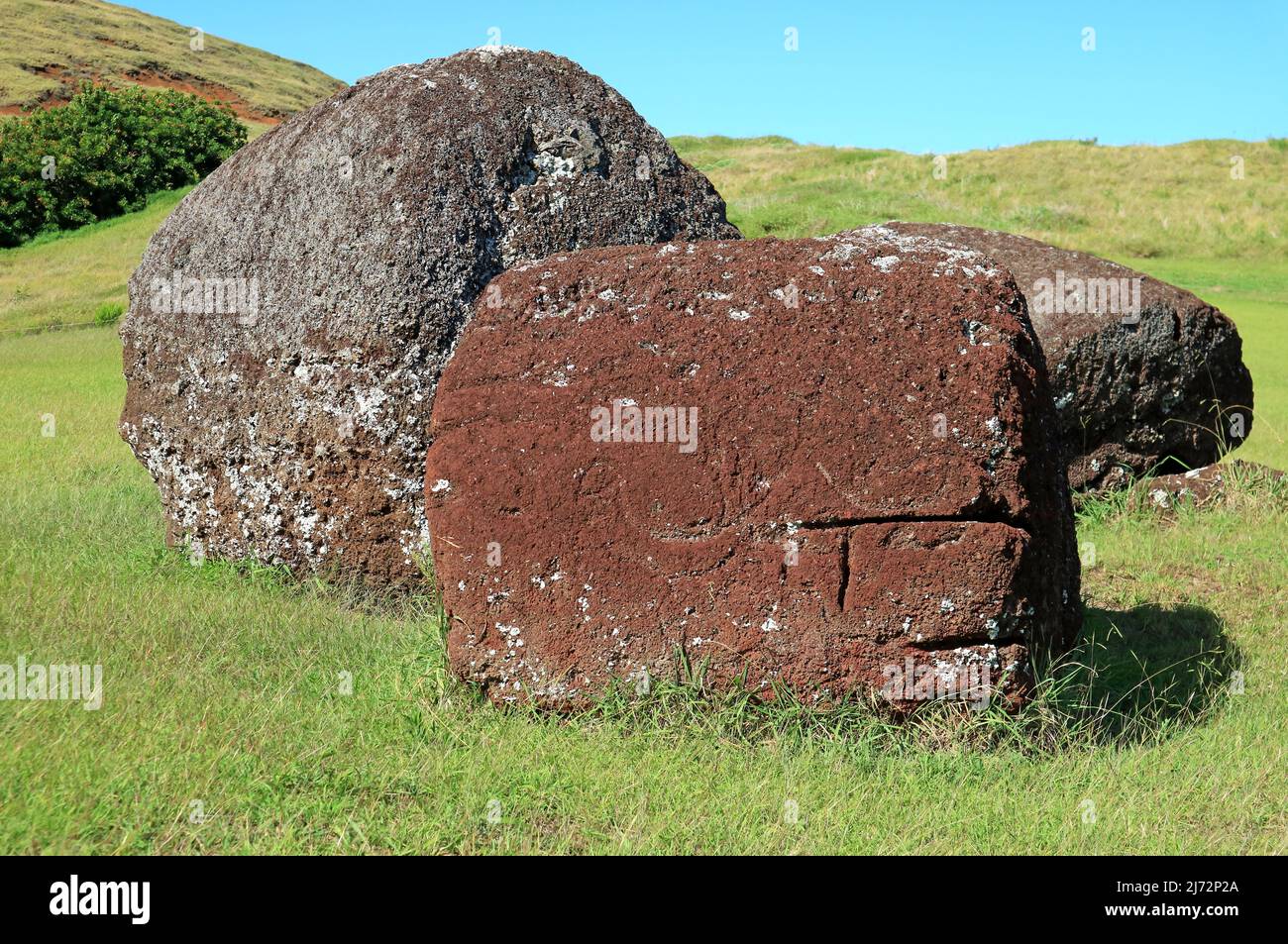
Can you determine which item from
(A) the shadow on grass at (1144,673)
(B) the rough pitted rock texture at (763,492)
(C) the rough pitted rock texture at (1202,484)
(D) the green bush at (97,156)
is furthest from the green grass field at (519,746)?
(D) the green bush at (97,156)

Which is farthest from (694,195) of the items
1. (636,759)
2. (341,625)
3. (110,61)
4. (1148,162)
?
(110,61)

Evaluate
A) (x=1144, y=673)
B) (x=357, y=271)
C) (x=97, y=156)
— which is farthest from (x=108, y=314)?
(x=1144, y=673)

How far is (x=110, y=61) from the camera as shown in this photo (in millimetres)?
55250

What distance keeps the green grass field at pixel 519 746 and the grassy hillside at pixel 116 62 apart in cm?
4888

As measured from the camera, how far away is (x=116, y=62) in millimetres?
55594

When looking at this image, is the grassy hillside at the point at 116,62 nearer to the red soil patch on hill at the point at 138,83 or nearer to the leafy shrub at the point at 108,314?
the red soil patch on hill at the point at 138,83

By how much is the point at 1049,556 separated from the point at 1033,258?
5.16 meters

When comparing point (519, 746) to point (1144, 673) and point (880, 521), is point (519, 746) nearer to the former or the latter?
point (880, 521)

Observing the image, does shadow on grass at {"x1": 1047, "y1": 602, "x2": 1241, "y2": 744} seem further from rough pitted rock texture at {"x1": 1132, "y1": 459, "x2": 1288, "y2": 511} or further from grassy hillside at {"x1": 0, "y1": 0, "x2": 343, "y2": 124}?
grassy hillside at {"x1": 0, "y1": 0, "x2": 343, "y2": 124}

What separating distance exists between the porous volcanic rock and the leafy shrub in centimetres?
1891

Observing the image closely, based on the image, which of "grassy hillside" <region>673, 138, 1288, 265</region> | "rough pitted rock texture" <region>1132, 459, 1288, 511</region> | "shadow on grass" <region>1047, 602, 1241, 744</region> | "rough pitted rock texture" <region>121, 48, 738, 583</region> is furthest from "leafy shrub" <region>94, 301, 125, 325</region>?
"shadow on grass" <region>1047, 602, 1241, 744</region>

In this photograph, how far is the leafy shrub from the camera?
23422 millimetres

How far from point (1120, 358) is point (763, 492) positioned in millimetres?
5690
